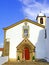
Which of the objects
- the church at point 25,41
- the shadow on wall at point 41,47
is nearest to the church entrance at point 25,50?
the church at point 25,41

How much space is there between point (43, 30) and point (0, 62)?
13.3 meters

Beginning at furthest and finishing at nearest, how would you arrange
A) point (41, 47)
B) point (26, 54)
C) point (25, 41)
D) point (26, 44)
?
point (26, 54) < point (26, 44) < point (25, 41) < point (41, 47)

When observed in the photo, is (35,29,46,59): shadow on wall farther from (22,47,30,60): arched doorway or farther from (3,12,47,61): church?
(22,47,30,60): arched doorway

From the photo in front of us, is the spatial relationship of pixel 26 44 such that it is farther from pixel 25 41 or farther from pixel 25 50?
pixel 25 50

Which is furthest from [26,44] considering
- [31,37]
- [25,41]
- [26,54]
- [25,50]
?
[26,54]

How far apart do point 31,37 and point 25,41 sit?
3.87ft

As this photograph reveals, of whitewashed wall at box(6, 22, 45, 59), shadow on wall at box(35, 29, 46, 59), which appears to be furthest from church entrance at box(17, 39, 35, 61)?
shadow on wall at box(35, 29, 46, 59)

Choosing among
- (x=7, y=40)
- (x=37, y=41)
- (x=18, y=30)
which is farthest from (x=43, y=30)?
(x=7, y=40)

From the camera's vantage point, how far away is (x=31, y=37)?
32031mm

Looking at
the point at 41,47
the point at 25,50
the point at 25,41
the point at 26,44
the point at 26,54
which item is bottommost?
the point at 26,54

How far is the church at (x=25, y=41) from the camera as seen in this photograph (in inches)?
1237

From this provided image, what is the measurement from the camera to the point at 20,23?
107 ft

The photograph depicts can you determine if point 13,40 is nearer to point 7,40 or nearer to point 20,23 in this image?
point 7,40

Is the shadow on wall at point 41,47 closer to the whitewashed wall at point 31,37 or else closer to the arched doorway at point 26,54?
the whitewashed wall at point 31,37
